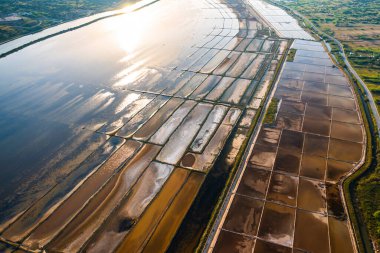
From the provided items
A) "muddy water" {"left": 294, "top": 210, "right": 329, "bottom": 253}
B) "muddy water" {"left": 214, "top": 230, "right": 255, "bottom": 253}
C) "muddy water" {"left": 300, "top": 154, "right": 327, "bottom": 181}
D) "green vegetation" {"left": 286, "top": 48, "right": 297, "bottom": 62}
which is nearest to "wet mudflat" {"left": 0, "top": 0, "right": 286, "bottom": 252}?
"muddy water" {"left": 214, "top": 230, "right": 255, "bottom": 253}

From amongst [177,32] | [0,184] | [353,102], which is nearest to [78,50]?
[177,32]

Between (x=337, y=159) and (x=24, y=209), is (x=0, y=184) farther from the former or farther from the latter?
(x=337, y=159)

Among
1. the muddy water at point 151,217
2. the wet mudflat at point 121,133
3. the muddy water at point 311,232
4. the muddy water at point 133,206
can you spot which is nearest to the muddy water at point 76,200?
the wet mudflat at point 121,133

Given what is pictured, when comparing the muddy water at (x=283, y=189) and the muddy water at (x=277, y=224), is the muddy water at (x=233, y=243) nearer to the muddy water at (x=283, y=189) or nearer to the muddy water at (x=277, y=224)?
the muddy water at (x=277, y=224)

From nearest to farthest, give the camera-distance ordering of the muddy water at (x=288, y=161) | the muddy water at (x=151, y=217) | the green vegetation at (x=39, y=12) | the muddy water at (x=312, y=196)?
the muddy water at (x=151, y=217) → the muddy water at (x=312, y=196) → the muddy water at (x=288, y=161) → the green vegetation at (x=39, y=12)

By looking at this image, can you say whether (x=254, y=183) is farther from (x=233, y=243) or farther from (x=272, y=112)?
(x=272, y=112)

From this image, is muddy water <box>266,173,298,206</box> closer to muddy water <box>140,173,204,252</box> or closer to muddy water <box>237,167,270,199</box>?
muddy water <box>237,167,270,199</box>
